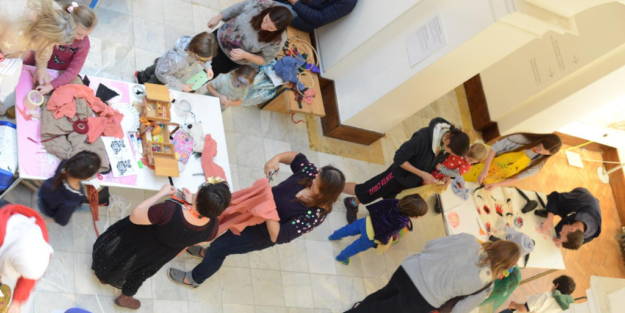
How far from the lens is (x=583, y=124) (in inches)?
320

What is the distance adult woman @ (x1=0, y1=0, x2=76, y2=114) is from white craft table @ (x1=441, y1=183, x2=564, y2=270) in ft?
11.5

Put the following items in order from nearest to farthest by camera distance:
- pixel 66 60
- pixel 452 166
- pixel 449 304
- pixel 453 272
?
1. pixel 453 272
2. pixel 66 60
3. pixel 449 304
4. pixel 452 166

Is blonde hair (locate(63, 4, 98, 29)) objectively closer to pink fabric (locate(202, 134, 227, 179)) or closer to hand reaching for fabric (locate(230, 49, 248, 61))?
pink fabric (locate(202, 134, 227, 179))

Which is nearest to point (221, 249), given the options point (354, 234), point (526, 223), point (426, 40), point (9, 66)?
point (354, 234)

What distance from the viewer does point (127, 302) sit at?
174 inches

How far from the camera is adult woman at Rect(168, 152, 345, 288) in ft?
14.0

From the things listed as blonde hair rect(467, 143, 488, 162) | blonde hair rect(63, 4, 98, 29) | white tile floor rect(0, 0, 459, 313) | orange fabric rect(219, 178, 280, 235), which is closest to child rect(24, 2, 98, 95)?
blonde hair rect(63, 4, 98, 29)

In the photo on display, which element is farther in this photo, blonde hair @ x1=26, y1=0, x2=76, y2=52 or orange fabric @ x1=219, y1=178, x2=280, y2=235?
orange fabric @ x1=219, y1=178, x2=280, y2=235

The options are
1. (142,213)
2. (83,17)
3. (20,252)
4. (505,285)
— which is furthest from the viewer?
(505,285)

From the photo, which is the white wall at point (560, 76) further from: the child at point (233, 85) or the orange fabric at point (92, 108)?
the orange fabric at point (92, 108)

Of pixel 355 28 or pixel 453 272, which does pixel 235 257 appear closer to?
pixel 453 272

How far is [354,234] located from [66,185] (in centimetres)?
278

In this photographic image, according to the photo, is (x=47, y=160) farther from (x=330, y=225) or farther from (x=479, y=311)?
(x=479, y=311)

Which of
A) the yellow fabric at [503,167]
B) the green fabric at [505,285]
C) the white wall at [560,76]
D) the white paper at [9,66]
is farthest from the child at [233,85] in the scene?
the white wall at [560,76]
